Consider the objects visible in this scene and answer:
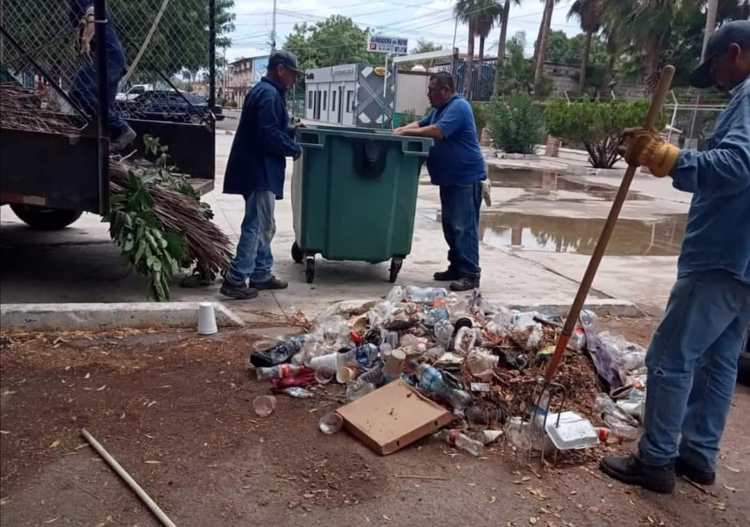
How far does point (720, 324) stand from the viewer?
2.90m

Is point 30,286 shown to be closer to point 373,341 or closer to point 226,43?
point 373,341

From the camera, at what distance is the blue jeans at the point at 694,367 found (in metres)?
2.88

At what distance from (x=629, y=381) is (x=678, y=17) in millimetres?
29344

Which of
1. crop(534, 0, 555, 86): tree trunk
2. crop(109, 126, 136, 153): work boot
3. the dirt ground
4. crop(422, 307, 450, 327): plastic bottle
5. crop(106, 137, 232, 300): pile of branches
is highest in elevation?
crop(534, 0, 555, 86): tree trunk

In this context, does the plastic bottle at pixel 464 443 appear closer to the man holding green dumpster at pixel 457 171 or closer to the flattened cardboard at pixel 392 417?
the flattened cardboard at pixel 392 417

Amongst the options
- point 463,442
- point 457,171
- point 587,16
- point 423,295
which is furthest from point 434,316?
point 587,16

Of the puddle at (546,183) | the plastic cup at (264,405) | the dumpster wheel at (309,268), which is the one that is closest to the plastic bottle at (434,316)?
the plastic cup at (264,405)

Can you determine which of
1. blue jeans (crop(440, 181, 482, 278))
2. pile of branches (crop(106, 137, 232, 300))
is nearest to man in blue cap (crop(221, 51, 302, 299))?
pile of branches (crop(106, 137, 232, 300))

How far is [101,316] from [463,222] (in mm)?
3140

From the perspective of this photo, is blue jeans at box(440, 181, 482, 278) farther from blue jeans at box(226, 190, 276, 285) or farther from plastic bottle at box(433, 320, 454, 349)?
plastic bottle at box(433, 320, 454, 349)

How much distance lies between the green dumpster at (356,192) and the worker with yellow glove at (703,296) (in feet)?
10.3

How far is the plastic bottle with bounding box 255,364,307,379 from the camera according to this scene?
384cm

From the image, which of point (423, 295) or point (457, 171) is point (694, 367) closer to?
point (423, 295)

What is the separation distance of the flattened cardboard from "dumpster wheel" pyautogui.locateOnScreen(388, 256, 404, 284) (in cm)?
273
